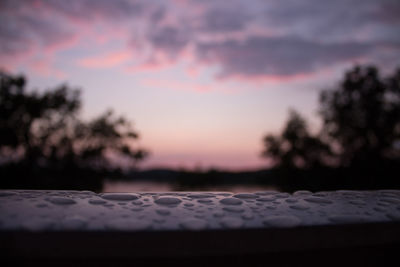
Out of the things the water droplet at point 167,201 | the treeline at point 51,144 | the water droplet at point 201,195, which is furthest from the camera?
the treeline at point 51,144

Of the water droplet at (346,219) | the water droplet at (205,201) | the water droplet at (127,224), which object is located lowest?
the water droplet at (346,219)

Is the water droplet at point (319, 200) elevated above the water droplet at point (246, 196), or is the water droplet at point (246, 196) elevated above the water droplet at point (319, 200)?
the water droplet at point (246, 196)

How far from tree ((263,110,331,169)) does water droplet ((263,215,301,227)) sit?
24518mm

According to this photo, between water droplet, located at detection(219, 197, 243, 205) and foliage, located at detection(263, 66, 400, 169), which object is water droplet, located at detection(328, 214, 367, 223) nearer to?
water droplet, located at detection(219, 197, 243, 205)

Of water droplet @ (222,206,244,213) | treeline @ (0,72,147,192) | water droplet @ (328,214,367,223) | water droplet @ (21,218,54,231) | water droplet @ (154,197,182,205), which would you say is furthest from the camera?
treeline @ (0,72,147,192)

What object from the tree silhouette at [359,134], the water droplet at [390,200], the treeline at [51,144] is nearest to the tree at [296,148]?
the tree silhouette at [359,134]

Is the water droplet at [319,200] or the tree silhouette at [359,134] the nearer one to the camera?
the water droplet at [319,200]

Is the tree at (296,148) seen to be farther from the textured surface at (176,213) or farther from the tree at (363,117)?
the textured surface at (176,213)

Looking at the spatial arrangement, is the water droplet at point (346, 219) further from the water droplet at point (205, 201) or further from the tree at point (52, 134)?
the tree at point (52, 134)

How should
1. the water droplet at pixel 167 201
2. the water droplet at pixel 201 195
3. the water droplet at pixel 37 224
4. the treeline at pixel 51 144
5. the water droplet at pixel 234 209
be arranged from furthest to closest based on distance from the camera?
1. the treeline at pixel 51 144
2. the water droplet at pixel 201 195
3. the water droplet at pixel 167 201
4. the water droplet at pixel 234 209
5. the water droplet at pixel 37 224

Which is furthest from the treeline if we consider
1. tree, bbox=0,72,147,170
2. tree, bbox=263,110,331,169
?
tree, bbox=263,110,331,169

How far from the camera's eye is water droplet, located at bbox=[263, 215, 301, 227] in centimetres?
71

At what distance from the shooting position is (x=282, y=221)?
0.73 meters

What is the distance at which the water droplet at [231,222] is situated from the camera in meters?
0.70
